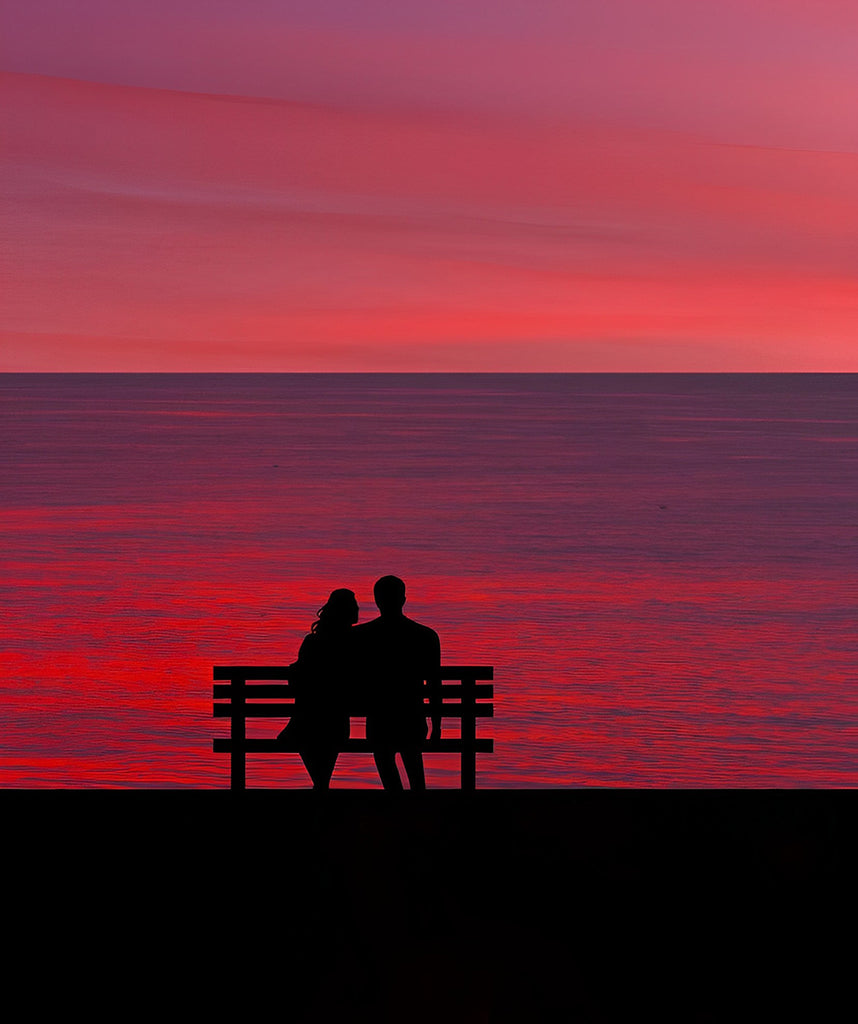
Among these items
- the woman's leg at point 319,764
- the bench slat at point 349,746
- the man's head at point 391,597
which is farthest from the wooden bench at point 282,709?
the man's head at point 391,597

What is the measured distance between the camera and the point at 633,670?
24.6 metres

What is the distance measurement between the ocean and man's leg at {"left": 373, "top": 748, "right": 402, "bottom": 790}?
7693 millimetres

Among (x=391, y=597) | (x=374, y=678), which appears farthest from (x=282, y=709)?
(x=391, y=597)

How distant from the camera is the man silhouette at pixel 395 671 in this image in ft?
27.5

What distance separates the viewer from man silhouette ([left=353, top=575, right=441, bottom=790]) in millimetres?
8391

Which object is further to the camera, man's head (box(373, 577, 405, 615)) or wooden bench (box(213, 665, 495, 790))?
wooden bench (box(213, 665, 495, 790))

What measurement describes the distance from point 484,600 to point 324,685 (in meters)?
24.5

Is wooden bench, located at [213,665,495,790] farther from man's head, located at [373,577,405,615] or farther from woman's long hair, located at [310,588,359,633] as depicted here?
A: man's head, located at [373,577,405,615]

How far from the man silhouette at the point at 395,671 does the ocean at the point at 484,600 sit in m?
8.07

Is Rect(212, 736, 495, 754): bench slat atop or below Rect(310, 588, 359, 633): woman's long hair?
below
